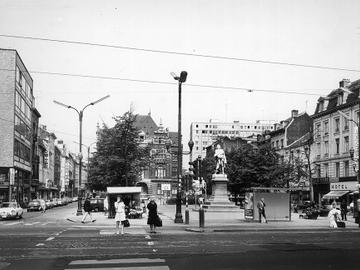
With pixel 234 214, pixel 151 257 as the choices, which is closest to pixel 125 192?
pixel 234 214

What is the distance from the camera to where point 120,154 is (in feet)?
182

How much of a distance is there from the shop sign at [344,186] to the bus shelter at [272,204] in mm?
27459

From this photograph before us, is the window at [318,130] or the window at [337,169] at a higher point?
the window at [318,130]

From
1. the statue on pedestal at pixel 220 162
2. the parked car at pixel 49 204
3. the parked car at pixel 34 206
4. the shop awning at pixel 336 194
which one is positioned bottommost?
the parked car at pixel 49 204

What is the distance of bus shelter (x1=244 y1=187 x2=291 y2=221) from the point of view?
35.8 meters

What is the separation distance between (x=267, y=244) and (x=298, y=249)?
1.91 metres

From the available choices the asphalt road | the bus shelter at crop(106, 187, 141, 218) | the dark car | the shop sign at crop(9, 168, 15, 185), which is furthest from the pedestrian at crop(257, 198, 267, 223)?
the shop sign at crop(9, 168, 15, 185)

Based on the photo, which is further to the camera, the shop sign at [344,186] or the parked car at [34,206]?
the parked car at [34,206]

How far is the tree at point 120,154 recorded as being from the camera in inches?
2156

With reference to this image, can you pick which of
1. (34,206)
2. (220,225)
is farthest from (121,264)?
(34,206)

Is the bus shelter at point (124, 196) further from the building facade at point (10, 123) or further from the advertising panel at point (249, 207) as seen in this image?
the building facade at point (10, 123)

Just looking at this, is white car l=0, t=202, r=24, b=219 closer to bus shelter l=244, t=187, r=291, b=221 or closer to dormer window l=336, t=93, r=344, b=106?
bus shelter l=244, t=187, r=291, b=221

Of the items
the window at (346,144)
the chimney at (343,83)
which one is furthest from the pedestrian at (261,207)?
the chimney at (343,83)

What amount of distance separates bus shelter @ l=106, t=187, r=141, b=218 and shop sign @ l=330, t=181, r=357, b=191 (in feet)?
101
